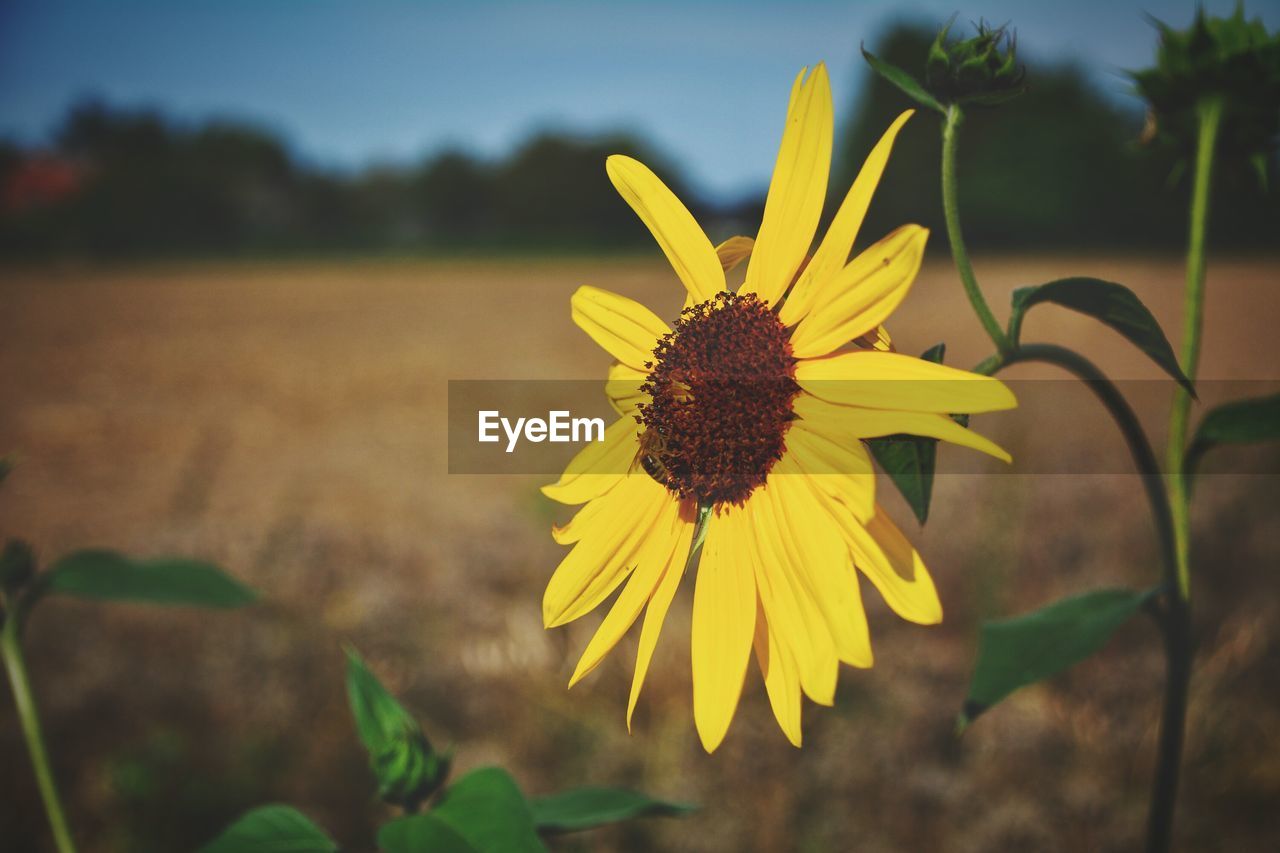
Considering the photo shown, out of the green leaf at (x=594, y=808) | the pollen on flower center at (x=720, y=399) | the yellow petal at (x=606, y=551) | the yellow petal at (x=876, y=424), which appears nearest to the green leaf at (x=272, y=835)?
the green leaf at (x=594, y=808)

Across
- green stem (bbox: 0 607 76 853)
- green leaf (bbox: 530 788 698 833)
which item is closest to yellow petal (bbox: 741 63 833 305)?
green leaf (bbox: 530 788 698 833)

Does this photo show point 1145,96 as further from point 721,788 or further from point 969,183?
point 969,183

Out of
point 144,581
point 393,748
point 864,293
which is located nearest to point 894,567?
point 864,293

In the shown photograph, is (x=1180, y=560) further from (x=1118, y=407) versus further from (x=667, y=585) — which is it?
(x=667, y=585)

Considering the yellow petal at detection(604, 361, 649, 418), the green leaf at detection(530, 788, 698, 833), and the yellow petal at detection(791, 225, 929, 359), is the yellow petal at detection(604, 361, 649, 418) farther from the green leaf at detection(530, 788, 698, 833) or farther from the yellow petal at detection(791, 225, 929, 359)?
the green leaf at detection(530, 788, 698, 833)

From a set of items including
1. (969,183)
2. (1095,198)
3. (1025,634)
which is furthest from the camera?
(969,183)

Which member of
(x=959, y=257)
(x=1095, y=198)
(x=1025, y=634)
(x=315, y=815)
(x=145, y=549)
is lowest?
(x=315, y=815)

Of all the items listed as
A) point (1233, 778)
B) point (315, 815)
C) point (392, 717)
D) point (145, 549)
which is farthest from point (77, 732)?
point (1233, 778)

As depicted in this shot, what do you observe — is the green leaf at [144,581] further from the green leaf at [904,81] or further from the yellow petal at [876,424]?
the green leaf at [904,81]
